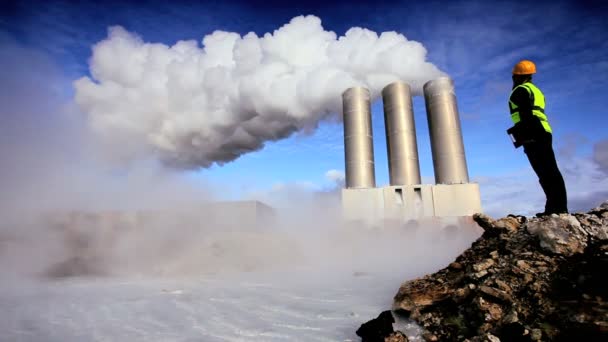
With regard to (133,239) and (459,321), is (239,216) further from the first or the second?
(459,321)

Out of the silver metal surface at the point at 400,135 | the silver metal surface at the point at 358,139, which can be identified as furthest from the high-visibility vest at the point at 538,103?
the silver metal surface at the point at 400,135

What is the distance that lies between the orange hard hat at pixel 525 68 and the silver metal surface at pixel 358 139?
12.5 metres

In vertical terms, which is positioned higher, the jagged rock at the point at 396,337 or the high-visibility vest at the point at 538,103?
the high-visibility vest at the point at 538,103

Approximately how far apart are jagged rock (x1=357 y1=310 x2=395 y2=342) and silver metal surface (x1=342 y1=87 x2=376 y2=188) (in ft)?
44.6

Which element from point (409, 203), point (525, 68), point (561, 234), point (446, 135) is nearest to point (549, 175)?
point (561, 234)

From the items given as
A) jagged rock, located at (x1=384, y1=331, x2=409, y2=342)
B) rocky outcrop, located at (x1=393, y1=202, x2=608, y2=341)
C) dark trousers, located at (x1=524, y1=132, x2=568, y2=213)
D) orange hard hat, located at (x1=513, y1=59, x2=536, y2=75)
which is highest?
orange hard hat, located at (x1=513, y1=59, x2=536, y2=75)

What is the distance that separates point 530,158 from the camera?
131 inches

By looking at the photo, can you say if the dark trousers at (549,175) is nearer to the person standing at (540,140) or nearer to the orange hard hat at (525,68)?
the person standing at (540,140)

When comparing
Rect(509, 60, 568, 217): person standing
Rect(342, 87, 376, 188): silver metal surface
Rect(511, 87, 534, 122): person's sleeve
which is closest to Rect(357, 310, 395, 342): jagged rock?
Rect(509, 60, 568, 217): person standing

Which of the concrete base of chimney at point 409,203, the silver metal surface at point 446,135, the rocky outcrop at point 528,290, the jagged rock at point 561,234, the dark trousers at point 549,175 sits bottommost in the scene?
the rocky outcrop at point 528,290

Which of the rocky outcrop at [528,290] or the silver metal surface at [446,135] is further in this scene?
the silver metal surface at [446,135]

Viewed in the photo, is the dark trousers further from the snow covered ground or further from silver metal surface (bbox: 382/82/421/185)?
silver metal surface (bbox: 382/82/421/185)

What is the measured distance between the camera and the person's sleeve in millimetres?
3178

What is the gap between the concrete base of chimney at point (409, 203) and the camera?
15.1 meters
